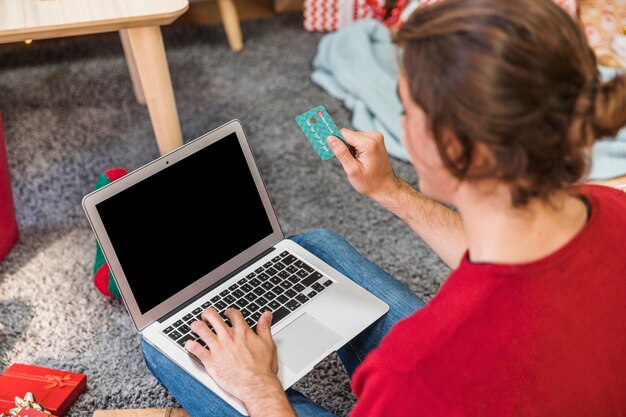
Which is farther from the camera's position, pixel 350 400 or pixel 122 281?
pixel 350 400

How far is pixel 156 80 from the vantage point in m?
1.50

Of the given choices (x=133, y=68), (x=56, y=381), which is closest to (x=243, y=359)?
(x=56, y=381)

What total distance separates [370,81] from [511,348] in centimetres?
138

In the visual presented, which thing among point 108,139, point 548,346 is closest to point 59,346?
point 108,139

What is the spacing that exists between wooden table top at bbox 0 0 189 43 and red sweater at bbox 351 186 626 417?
0.96m

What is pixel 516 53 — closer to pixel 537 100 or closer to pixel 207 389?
pixel 537 100

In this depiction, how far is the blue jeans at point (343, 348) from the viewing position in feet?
3.08

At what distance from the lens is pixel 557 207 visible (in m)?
0.69

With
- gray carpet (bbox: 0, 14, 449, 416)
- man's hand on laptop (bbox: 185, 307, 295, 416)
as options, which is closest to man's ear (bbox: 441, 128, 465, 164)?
man's hand on laptop (bbox: 185, 307, 295, 416)

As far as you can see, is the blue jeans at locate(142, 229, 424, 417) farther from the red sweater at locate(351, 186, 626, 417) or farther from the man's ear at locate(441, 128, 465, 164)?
the man's ear at locate(441, 128, 465, 164)

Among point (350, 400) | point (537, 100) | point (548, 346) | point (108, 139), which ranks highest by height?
point (537, 100)

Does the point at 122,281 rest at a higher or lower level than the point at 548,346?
lower

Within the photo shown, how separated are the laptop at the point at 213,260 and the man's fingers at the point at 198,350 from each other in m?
0.03

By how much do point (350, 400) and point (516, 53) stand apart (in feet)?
2.63
